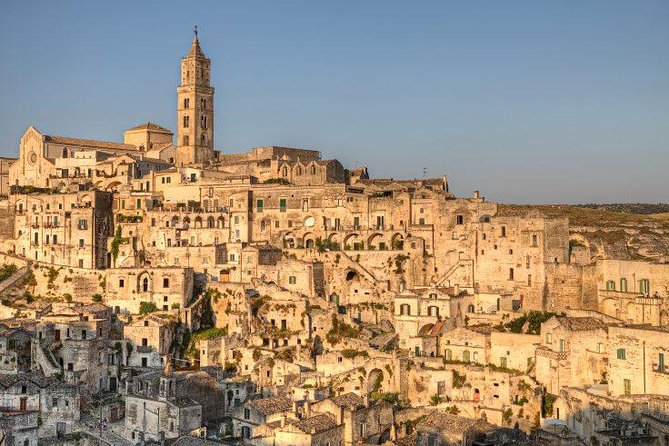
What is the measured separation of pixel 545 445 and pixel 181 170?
40074mm

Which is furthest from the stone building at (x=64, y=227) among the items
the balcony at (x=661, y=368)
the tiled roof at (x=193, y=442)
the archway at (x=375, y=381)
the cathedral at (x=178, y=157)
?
the balcony at (x=661, y=368)

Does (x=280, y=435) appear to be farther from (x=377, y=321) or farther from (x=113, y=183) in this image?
(x=113, y=183)

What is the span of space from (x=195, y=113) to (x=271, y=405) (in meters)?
38.9

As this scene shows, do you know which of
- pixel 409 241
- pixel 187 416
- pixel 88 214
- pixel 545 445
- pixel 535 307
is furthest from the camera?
pixel 88 214

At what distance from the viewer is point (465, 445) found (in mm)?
41438

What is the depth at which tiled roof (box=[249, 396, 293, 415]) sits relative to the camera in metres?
44.3

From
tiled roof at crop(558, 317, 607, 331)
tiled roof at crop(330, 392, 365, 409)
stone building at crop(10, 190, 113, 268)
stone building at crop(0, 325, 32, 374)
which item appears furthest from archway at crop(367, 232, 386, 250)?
stone building at crop(0, 325, 32, 374)

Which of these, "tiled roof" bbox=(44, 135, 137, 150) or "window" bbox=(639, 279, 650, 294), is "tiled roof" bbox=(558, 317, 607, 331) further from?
"tiled roof" bbox=(44, 135, 137, 150)

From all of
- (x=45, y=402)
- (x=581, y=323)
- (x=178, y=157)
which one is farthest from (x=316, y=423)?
(x=178, y=157)

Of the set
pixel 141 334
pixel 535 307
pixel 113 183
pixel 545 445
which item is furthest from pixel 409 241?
pixel 113 183

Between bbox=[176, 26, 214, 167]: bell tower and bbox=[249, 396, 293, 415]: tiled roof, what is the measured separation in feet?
117

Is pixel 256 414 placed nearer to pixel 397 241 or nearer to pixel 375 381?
pixel 375 381

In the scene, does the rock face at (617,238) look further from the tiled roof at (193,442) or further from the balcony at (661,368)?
the tiled roof at (193,442)

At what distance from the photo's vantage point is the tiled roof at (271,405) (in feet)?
145
